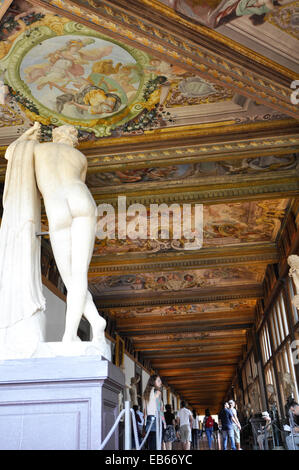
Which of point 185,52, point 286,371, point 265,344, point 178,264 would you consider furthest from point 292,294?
point 185,52

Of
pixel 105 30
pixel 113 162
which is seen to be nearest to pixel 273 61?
pixel 105 30

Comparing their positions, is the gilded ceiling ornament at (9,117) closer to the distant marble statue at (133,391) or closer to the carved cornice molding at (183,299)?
the carved cornice molding at (183,299)

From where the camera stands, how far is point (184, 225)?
40.2 ft

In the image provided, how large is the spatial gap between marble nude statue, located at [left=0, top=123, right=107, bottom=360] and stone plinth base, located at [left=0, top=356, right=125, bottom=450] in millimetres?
290

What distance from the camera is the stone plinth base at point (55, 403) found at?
2896 millimetres

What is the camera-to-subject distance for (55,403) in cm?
301

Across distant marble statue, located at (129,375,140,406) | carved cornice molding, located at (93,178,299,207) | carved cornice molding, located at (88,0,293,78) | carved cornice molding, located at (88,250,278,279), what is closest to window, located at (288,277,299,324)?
carved cornice molding, located at (88,250,278,279)

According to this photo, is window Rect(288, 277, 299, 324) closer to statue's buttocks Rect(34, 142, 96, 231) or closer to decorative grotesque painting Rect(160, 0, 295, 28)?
decorative grotesque painting Rect(160, 0, 295, 28)

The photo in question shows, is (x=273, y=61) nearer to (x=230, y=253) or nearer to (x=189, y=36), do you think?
(x=189, y=36)

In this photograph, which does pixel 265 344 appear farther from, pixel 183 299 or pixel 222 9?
pixel 222 9

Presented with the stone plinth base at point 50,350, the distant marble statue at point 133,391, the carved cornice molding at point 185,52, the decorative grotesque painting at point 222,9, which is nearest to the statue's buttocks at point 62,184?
the stone plinth base at point 50,350

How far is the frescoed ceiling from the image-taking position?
628 cm

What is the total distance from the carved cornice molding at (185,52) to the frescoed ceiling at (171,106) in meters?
0.02

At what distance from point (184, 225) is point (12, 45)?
6747mm
